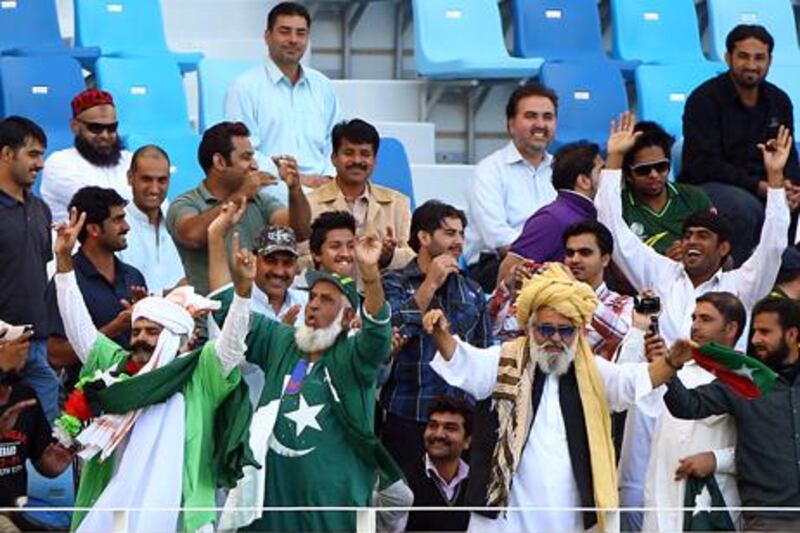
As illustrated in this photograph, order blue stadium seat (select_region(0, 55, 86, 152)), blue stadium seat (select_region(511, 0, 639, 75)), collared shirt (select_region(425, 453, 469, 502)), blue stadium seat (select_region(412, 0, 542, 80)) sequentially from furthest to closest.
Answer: blue stadium seat (select_region(511, 0, 639, 75)) → blue stadium seat (select_region(412, 0, 542, 80)) → blue stadium seat (select_region(0, 55, 86, 152)) → collared shirt (select_region(425, 453, 469, 502))

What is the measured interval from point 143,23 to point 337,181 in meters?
2.61

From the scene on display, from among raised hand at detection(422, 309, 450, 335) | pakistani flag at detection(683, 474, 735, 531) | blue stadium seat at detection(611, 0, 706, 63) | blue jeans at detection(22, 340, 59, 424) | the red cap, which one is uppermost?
blue stadium seat at detection(611, 0, 706, 63)

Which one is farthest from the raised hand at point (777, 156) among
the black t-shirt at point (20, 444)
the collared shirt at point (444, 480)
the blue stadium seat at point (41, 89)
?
the blue stadium seat at point (41, 89)

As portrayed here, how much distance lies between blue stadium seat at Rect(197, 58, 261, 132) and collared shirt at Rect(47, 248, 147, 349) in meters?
2.44

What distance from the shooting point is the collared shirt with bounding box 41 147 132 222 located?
11.4 metres

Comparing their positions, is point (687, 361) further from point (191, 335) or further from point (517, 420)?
point (191, 335)

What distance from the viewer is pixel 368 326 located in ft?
30.9

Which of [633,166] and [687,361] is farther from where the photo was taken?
[633,166]

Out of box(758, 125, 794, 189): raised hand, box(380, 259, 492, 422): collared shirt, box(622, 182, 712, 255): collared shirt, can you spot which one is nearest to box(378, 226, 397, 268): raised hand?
box(380, 259, 492, 422): collared shirt

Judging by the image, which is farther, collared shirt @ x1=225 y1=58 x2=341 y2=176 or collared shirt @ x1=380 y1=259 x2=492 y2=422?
collared shirt @ x1=225 y1=58 x2=341 y2=176

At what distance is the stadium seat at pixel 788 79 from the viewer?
14016mm

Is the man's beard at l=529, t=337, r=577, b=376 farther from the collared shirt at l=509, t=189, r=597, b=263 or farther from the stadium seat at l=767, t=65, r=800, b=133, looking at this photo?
the stadium seat at l=767, t=65, r=800, b=133

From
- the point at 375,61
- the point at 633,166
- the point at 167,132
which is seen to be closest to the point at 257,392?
the point at 633,166

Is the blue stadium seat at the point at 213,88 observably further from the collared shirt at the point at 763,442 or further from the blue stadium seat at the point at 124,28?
the collared shirt at the point at 763,442
